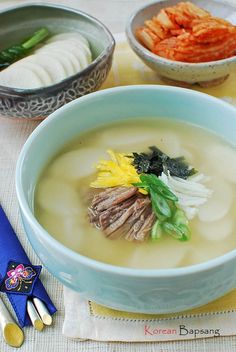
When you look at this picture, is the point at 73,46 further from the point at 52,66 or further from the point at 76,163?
the point at 76,163

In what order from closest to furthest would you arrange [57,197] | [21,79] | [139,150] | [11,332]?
[11,332], [57,197], [139,150], [21,79]

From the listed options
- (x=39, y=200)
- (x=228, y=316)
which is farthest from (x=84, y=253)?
(x=228, y=316)

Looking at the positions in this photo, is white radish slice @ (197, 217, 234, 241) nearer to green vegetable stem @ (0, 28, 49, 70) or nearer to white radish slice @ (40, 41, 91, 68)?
white radish slice @ (40, 41, 91, 68)

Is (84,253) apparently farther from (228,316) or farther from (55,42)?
(55,42)

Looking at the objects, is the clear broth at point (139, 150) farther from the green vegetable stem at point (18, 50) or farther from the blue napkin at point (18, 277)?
the green vegetable stem at point (18, 50)

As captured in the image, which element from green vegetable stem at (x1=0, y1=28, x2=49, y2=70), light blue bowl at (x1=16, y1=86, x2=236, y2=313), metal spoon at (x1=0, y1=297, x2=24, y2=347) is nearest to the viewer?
light blue bowl at (x1=16, y1=86, x2=236, y2=313)

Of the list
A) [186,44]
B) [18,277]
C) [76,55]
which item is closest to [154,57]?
[186,44]

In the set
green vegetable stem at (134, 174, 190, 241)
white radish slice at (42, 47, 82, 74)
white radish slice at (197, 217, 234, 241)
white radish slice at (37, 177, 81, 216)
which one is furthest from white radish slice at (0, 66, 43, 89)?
white radish slice at (197, 217, 234, 241)

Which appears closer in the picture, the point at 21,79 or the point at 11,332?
the point at 11,332
